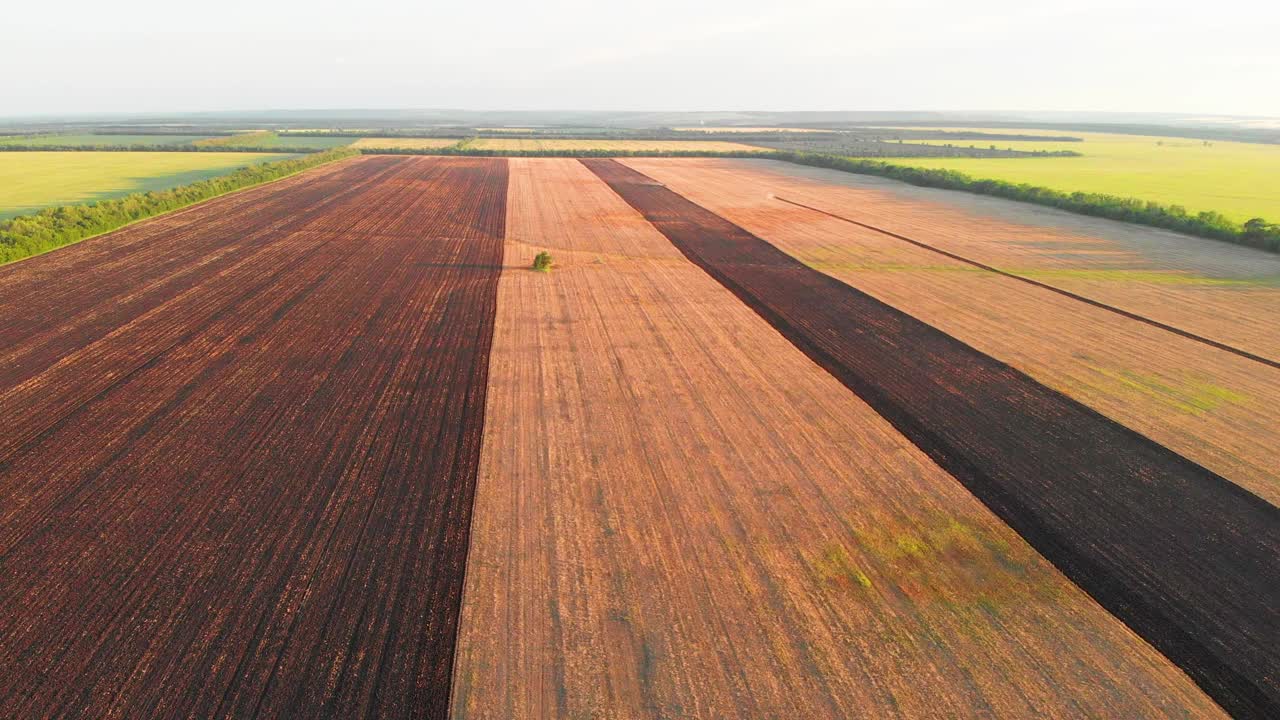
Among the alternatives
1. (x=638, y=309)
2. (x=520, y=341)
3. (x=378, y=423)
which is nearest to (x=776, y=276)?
(x=638, y=309)

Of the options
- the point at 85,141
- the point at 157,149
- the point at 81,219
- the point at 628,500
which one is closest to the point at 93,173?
the point at 157,149

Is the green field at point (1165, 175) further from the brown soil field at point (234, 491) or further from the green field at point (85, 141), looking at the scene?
the green field at point (85, 141)

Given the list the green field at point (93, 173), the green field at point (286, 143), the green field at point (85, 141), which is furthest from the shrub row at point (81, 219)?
the green field at point (85, 141)

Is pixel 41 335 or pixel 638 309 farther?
pixel 638 309

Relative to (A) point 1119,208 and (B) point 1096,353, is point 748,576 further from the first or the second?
(A) point 1119,208

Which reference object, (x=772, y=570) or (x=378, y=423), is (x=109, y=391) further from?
(x=772, y=570)

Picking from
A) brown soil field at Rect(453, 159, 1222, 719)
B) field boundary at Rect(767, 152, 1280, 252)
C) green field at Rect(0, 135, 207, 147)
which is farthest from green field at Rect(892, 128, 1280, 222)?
green field at Rect(0, 135, 207, 147)
